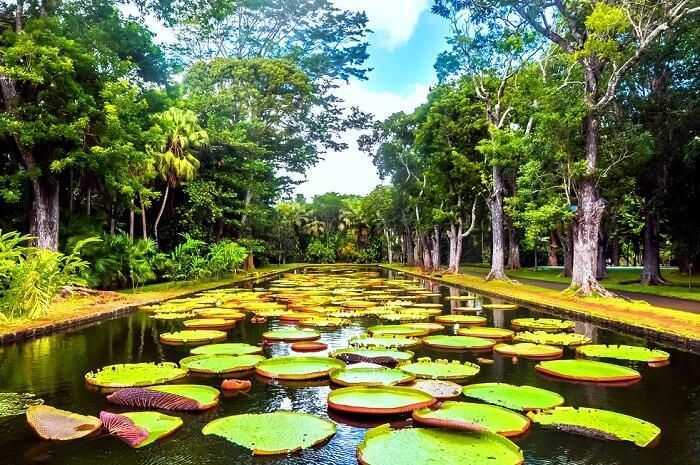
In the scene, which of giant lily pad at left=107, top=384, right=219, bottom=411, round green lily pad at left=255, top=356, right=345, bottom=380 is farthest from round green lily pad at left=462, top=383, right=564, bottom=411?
giant lily pad at left=107, top=384, right=219, bottom=411

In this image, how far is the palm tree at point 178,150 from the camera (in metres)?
24.0

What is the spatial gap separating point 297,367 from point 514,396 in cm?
287

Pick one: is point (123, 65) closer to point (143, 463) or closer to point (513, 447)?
point (143, 463)

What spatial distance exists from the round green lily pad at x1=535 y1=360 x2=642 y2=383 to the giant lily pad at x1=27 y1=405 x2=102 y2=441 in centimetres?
543

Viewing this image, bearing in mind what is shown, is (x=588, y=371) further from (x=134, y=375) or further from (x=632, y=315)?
(x=134, y=375)

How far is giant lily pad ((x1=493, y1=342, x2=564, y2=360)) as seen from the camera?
7.76 meters

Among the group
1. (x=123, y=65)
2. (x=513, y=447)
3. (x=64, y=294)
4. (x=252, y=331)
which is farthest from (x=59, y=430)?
(x=123, y=65)

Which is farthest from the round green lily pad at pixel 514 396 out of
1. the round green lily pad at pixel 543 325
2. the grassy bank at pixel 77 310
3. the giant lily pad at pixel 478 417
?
the grassy bank at pixel 77 310

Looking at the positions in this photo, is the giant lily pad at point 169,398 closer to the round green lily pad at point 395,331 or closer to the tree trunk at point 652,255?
the round green lily pad at point 395,331

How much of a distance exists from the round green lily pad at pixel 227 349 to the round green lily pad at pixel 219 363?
0.89ft

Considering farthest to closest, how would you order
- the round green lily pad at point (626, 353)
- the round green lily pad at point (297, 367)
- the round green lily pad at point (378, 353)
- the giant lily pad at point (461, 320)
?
the giant lily pad at point (461, 320), the round green lily pad at point (626, 353), the round green lily pad at point (378, 353), the round green lily pad at point (297, 367)

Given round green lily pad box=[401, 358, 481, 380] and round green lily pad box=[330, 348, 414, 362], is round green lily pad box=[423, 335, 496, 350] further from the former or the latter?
round green lily pad box=[401, 358, 481, 380]

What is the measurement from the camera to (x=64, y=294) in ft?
45.5

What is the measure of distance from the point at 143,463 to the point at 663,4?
16054 mm
